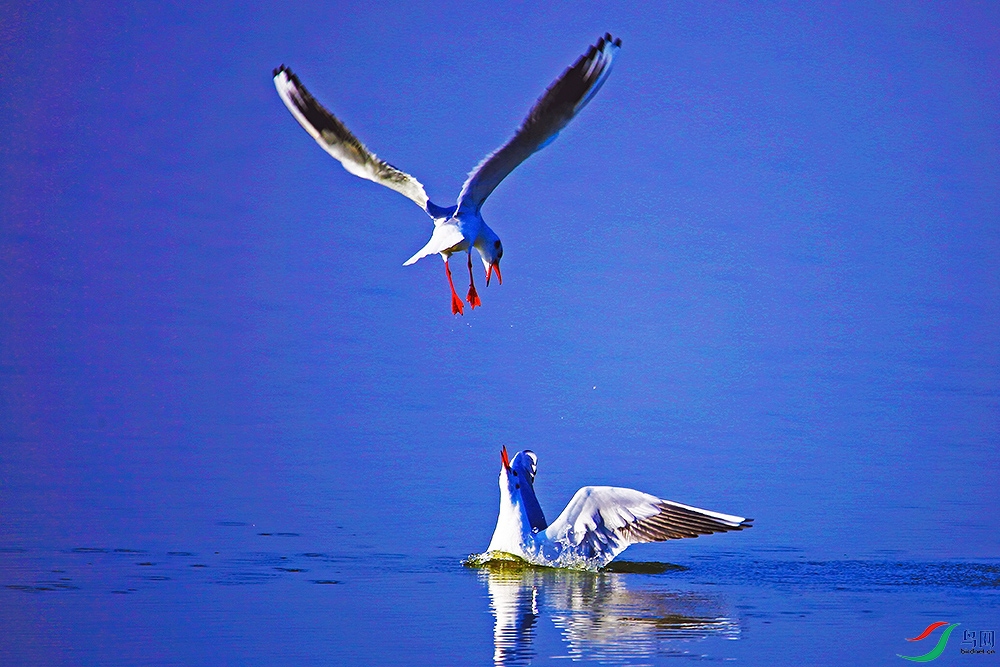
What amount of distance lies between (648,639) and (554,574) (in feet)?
5.91

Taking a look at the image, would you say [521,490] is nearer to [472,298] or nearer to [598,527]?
[598,527]

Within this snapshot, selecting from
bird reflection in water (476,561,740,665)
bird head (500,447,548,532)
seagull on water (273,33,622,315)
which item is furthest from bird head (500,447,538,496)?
seagull on water (273,33,622,315)

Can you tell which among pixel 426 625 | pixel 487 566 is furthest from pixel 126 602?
pixel 487 566

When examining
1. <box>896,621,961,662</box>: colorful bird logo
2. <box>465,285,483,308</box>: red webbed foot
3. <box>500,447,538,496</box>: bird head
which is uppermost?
<box>465,285,483,308</box>: red webbed foot

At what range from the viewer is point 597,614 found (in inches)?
266

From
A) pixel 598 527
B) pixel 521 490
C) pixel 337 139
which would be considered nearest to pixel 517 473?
pixel 521 490

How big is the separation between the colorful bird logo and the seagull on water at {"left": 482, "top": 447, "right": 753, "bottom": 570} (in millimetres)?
1234

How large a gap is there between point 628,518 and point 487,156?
2.44 m

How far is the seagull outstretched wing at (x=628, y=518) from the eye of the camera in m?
7.73

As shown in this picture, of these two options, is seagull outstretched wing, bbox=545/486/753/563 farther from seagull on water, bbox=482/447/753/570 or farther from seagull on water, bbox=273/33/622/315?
seagull on water, bbox=273/33/622/315

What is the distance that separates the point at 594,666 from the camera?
5.71 meters

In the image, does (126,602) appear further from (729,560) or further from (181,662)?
(729,560)

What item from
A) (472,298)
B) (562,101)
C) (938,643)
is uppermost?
(562,101)

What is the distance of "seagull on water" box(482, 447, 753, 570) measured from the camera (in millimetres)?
7730
